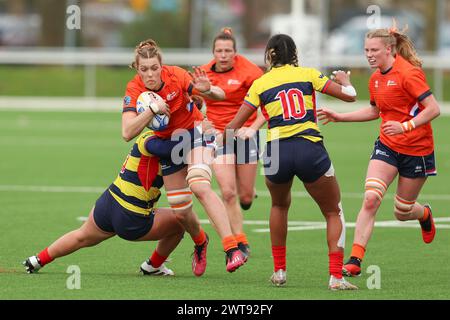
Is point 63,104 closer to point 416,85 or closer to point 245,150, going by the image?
point 245,150

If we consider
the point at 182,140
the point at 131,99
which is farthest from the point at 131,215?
the point at 131,99

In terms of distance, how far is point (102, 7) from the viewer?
66938 mm

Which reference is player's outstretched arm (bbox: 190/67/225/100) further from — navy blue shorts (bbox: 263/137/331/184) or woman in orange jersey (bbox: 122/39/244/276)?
navy blue shorts (bbox: 263/137/331/184)

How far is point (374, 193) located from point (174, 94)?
2184 mm

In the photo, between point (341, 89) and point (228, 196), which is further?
point (228, 196)

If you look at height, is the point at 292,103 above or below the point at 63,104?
above

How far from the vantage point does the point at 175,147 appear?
10.3 meters

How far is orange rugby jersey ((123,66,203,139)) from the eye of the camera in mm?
10234

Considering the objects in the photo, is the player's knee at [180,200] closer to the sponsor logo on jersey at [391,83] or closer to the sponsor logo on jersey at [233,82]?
the sponsor logo on jersey at [391,83]

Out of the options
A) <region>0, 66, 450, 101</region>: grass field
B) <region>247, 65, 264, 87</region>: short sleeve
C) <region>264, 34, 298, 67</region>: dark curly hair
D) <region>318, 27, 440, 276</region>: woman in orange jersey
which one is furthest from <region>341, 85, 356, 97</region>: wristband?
<region>0, 66, 450, 101</region>: grass field

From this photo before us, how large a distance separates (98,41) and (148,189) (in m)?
51.1

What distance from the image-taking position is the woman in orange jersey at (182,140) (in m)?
10.1

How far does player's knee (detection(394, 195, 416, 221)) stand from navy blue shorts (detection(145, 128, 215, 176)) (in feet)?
7.32

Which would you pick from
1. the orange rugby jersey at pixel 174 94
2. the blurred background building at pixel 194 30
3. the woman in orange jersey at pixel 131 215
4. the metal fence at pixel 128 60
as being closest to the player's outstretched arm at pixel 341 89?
the orange rugby jersey at pixel 174 94
